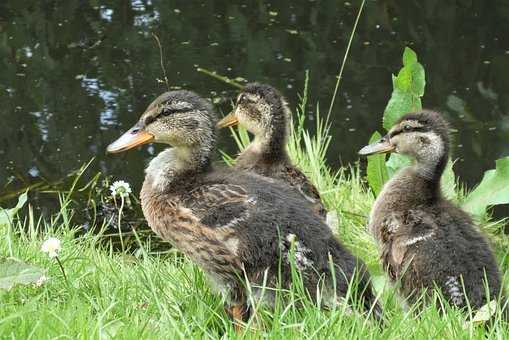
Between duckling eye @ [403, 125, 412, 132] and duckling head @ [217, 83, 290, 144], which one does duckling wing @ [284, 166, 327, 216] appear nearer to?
duckling head @ [217, 83, 290, 144]

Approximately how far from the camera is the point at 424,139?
548cm

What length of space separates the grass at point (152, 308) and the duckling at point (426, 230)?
7.4 inches

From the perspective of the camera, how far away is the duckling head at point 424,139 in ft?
17.8

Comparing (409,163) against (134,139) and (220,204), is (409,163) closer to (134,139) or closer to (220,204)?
(134,139)

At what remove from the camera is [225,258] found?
14.8ft

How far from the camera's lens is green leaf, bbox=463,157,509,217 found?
5.96 metres

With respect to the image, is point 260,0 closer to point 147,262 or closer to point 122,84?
point 122,84

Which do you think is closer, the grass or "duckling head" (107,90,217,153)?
the grass

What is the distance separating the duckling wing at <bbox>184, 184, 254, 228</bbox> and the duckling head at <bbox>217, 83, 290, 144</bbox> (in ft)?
4.92

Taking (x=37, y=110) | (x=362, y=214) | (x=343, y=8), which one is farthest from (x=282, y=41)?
(x=362, y=214)

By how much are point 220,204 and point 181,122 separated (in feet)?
1.79

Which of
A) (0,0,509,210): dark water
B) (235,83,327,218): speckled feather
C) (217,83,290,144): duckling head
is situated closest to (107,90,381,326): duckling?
(235,83,327,218): speckled feather

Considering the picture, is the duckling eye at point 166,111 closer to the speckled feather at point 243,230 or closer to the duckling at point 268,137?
the speckled feather at point 243,230

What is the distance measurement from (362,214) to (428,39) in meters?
4.57
